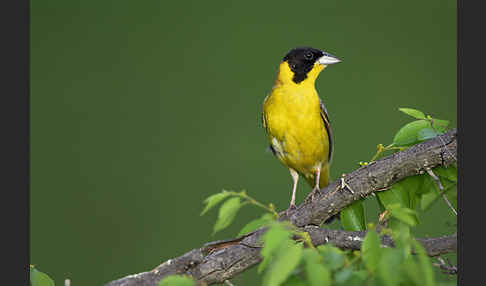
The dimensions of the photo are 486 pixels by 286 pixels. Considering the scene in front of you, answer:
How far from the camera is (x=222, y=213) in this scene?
38.2 inches

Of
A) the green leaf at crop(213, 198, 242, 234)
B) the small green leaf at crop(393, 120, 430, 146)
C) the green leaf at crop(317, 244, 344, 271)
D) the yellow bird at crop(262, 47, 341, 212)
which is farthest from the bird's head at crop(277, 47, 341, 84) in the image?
the green leaf at crop(317, 244, 344, 271)

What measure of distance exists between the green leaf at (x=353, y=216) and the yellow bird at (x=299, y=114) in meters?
0.48

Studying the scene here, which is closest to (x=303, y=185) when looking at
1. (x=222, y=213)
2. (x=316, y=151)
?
(x=316, y=151)

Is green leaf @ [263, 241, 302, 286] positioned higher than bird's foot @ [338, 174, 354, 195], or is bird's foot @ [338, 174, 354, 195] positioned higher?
green leaf @ [263, 241, 302, 286]

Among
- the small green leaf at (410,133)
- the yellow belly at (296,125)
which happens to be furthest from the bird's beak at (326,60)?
the small green leaf at (410,133)

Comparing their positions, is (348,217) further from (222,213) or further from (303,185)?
(303,185)

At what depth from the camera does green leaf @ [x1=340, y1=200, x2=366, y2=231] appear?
56.8 inches

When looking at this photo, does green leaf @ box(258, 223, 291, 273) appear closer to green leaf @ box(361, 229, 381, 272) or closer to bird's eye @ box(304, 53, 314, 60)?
green leaf @ box(361, 229, 381, 272)

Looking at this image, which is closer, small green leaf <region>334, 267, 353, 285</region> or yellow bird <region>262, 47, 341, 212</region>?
small green leaf <region>334, 267, 353, 285</region>

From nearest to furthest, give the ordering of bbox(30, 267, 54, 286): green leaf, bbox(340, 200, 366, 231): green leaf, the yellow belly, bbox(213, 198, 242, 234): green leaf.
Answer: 1. bbox(213, 198, 242, 234): green leaf
2. bbox(30, 267, 54, 286): green leaf
3. bbox(340, 200, 366, 231): green leaf
4. the yellow belly

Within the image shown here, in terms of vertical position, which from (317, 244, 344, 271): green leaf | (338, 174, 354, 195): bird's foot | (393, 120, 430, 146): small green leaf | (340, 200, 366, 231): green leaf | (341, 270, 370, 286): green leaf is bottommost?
(340, 200, 366, 231): green leaf

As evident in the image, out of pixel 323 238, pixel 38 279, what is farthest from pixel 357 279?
pixel 38 279

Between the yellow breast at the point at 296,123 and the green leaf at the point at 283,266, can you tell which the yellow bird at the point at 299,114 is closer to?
the yellow breast at the point at 296,123

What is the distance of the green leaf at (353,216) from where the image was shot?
144 centimetres
